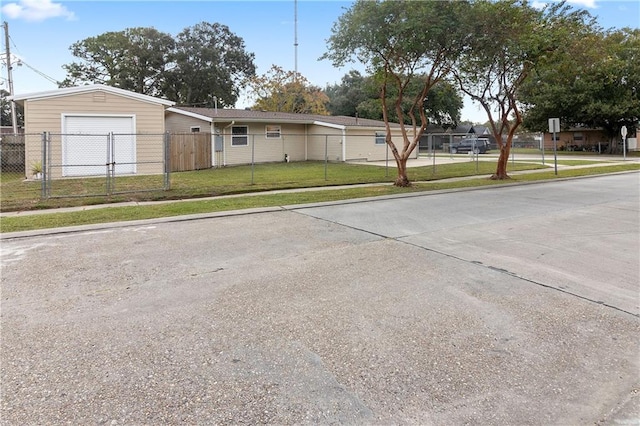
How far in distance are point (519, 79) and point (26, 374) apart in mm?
16945

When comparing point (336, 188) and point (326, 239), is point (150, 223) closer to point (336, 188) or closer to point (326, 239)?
point (326, 239)

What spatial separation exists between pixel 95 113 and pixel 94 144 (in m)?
1.21

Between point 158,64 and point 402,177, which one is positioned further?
point 158,64

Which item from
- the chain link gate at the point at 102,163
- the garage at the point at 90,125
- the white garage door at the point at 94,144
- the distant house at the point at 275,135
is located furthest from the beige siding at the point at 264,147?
the white garage door at the point at 94,144

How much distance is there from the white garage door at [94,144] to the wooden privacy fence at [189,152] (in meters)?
2.21

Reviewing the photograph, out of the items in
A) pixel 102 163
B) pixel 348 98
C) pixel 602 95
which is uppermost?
pixel 348 98

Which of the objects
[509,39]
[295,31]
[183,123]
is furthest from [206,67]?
[509,39]

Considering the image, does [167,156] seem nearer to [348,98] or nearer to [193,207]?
Answer: [193,207]

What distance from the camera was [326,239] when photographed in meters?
6.92

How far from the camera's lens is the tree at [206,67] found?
42.2 meters

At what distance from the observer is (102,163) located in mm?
17047

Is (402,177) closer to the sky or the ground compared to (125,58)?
closer to the ground

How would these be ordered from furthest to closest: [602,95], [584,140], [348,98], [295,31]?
[584,140] → [348,98] → [602,95] → [295,31]

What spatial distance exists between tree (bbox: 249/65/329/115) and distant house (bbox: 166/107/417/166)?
13551 millimetres
